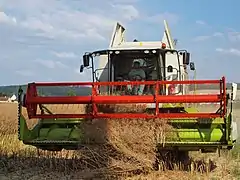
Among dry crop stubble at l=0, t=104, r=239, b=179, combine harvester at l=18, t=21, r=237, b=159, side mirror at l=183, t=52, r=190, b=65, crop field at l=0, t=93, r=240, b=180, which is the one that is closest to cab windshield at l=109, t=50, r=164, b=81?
combine harvester at l=18, t=21, r=237, b=159

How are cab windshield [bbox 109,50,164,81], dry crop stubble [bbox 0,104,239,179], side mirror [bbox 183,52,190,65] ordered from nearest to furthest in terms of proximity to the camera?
dry crop stubble [bbox 0,104,239,179]
side mirror [bbox 183,52,190,65]
cab windshield [bbox 109,50,164,81]

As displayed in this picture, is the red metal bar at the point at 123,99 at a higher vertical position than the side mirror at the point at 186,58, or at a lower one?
lower

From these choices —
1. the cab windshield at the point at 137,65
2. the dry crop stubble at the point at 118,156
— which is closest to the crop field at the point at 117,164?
the dry crop stubble at the point at 118,156

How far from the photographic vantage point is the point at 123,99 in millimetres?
7246

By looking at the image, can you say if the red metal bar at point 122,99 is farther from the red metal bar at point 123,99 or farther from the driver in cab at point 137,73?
A: the driver in cab at point 137,73

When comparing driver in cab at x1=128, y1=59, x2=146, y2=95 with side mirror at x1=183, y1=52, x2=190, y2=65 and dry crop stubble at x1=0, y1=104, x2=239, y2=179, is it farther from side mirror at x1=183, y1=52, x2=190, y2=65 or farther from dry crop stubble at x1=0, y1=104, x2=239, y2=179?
dry crop stubble at x1=0, y1=104, x2=239, y2=179

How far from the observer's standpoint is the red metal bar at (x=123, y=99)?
7078mm

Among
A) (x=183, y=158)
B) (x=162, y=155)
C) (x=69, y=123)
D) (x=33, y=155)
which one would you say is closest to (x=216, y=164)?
(x=183, y=158)

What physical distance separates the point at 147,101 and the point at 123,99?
1.22ft

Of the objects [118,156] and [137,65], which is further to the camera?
[137,65]

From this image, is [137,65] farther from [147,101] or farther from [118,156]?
[118,156]

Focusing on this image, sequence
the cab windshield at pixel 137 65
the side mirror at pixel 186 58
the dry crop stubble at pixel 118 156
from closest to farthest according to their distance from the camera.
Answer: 1. the dry crop stubble at pixel 118 156
2. the side mirror at pixel 186 58
3. the cab windshield at pixel 137 65

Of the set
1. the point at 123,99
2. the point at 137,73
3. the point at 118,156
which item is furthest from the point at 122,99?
the point at 137,73

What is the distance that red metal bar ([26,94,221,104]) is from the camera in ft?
23.2
